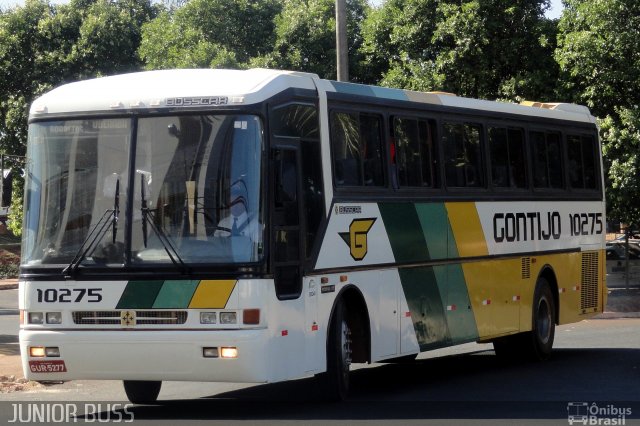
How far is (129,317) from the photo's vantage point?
37.1 ft

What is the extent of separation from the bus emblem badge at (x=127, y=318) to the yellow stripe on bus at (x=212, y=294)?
0.57 metres

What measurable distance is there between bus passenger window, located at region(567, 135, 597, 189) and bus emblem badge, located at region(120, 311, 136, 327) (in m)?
9.52

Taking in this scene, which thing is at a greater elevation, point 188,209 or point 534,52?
point 534,52

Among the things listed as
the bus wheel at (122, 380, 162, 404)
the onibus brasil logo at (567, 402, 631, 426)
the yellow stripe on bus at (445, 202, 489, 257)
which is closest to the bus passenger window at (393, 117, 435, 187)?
the yellow stripe on bus at (445, 202, 489, 257)

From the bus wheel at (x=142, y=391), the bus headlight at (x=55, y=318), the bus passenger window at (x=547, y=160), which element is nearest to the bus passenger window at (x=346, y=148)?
the bus wheel at (x=142, y=391)

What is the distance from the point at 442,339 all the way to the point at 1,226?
4834 centimetres

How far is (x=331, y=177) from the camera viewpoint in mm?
12750

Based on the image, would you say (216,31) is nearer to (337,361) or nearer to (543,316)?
(543,316)

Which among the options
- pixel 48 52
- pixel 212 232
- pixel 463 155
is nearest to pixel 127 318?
pixel 212 232

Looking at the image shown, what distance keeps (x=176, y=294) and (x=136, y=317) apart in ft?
1.44

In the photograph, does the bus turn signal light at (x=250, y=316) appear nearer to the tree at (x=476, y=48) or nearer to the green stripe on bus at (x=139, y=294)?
the green stripe on bus at (x=139, y=294)

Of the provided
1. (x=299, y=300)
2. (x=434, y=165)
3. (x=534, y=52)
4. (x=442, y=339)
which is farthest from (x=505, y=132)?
(x=534, y=52)

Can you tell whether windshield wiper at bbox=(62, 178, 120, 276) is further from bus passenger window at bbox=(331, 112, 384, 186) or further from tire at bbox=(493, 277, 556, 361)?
tire at bbox=(493, 277, 556, 361)

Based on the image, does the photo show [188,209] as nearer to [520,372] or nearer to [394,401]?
[394,401]
